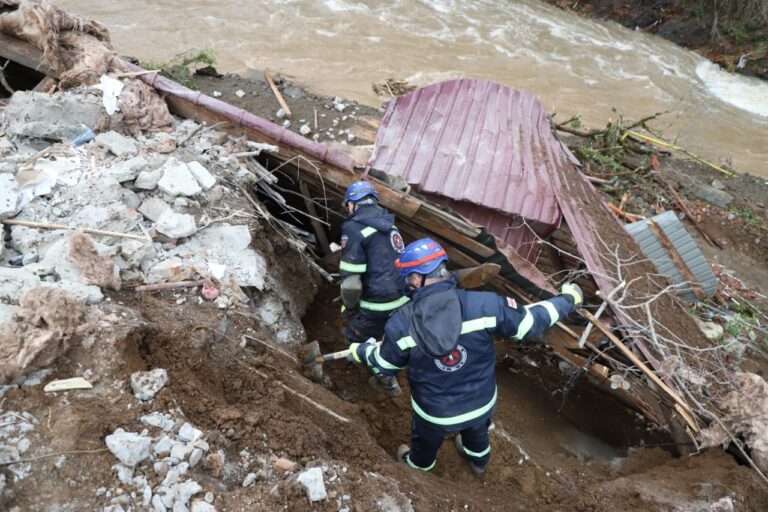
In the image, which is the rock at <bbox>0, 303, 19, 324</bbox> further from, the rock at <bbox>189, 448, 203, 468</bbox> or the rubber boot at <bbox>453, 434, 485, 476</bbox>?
the rubber boot at <bbox>453, 434, 485, 476</bbox>

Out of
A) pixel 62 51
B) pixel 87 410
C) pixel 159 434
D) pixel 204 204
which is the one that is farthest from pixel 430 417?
pixel 62 51

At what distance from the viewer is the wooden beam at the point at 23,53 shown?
175 inches

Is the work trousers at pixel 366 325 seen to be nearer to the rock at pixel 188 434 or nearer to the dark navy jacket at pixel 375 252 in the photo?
the dark navy jacket at pixel 375 252

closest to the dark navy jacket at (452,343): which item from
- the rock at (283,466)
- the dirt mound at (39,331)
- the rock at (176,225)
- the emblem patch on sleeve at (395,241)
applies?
the rock at (283,466)

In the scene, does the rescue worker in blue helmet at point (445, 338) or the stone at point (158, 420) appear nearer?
the stone at point (158, 420)

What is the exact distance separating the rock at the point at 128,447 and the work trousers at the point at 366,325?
2182 millimetres

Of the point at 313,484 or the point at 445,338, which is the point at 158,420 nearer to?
the point at 313,484

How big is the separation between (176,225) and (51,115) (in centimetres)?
164

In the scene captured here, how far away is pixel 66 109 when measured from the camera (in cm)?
405

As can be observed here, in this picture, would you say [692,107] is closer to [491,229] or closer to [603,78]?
[603,78]

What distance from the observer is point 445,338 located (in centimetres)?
270

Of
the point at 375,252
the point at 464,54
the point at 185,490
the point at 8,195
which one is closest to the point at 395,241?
the point at 375,252

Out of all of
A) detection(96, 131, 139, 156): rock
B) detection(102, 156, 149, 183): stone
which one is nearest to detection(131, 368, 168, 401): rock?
detection(102, 156, 149, 183): stone

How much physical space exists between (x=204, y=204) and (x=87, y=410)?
1820mm
